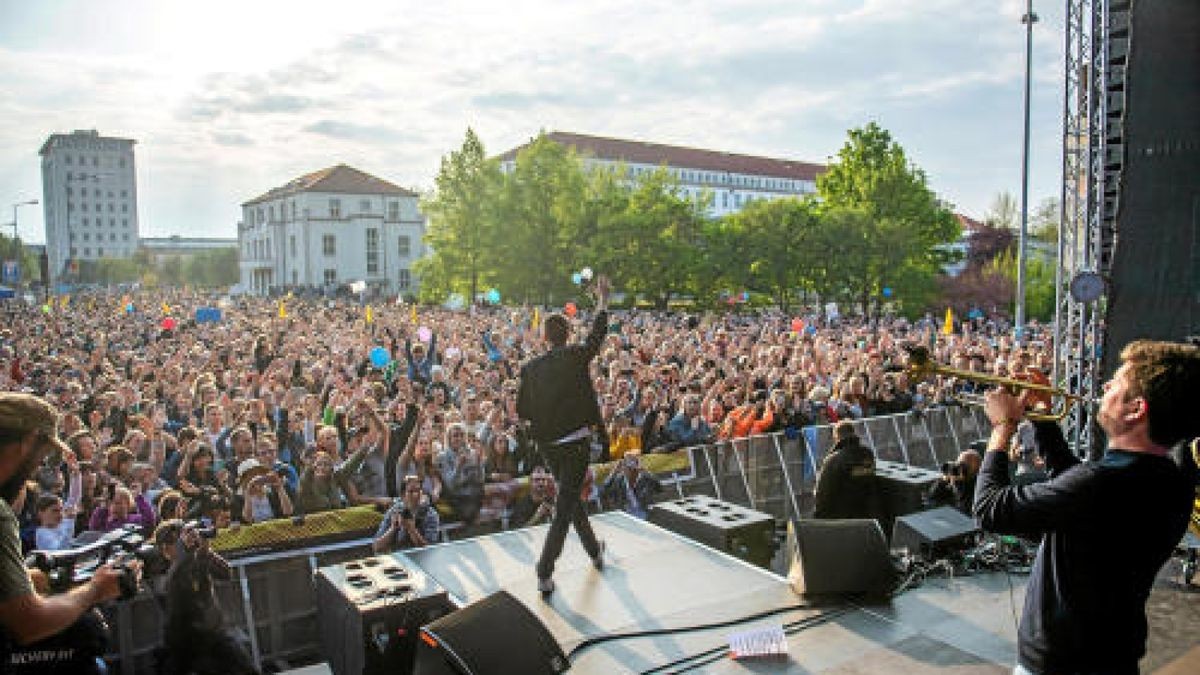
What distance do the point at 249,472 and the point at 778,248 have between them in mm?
31493

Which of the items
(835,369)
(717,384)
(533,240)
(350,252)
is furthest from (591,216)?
(350,252)

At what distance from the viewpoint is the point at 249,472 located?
274 inches

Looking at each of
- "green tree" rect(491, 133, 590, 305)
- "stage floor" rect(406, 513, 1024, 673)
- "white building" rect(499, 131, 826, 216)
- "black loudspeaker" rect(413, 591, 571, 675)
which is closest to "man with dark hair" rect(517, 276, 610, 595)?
"stage floor" rect(406, 513, 1024, 673)

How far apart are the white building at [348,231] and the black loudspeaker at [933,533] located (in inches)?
2827

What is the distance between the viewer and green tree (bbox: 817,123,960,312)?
35.7 metres

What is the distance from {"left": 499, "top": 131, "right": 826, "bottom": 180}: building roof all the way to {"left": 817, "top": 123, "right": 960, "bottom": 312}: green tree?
122 ft

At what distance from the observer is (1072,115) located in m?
8.75

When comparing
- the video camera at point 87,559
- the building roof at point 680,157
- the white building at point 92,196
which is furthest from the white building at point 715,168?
the video camera at point 87,559

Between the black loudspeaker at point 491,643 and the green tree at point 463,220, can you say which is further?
the green tree at point 463,220

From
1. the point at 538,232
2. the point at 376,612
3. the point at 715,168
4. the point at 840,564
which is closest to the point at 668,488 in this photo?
the point at 840,564

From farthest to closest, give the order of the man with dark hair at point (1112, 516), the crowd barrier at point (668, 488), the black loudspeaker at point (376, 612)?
the crowd barrier at point (668, 488) → the black loudspeaker at point (376, 612) → the man with dark hair at point (1112, 516)

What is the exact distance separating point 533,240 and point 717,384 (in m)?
27.6

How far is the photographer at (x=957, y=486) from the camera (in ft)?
22.0

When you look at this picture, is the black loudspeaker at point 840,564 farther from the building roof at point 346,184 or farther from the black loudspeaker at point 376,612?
the building roof at point 346,184
